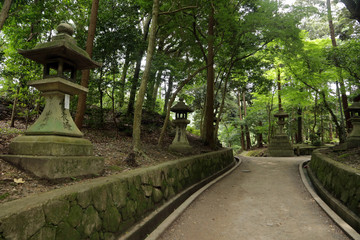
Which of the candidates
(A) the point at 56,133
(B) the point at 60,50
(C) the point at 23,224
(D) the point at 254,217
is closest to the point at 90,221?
(C) the point at 23,224

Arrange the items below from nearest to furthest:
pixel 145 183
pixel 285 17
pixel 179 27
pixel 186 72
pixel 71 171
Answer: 1. pixel 71 171
2. pixel 145 183
3. pixel 285 17
4. pixel 179 27
5. pixel 186 72

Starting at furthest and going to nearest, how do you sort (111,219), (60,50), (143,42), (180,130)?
(143,42)
(180,130)
(60,50)
(111,219)

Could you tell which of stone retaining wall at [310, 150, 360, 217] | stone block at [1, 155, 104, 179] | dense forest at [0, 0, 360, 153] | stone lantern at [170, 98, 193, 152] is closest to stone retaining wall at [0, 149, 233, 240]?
stone block at [1, 155, 104, 179]

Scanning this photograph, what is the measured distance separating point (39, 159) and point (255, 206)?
5085 mm

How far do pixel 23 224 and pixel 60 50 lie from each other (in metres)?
3.36

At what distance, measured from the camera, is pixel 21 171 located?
3520mm

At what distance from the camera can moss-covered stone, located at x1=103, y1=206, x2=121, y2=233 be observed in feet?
9.93

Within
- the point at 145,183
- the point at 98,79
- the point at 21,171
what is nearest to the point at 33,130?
the point at 21,171

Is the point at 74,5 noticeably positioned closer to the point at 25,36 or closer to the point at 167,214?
the point at 25,36

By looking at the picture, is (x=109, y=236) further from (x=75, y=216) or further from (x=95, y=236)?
(x=75, y=216)

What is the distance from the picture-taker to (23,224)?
1.95 meters

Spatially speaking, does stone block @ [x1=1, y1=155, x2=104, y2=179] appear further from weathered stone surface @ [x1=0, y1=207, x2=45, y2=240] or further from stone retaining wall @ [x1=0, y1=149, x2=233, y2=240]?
weathered stone surface @ [x1=0, y1=207, x2=45, y2=240]

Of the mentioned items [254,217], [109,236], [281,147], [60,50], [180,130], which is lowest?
[254,217]

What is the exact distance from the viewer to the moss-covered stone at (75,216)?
2.48 metres
